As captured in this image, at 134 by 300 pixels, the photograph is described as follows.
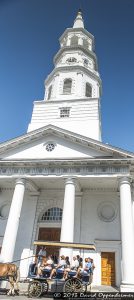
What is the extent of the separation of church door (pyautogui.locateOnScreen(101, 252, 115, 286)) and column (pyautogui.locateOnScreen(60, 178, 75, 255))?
4.03 metres

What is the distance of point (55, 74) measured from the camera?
30109mm

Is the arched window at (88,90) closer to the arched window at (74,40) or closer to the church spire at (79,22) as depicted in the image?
the arched window at (74,40)

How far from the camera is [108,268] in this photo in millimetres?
18125

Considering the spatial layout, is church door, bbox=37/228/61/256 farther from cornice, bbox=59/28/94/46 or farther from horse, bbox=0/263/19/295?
cornice, bbox=59/28/94/46

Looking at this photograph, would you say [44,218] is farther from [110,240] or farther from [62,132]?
[62,132]

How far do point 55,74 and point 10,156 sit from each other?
547 inches

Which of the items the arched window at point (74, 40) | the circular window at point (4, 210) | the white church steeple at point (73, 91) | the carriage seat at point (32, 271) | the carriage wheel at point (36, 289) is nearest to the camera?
the carriage wheel at point (36, 289)

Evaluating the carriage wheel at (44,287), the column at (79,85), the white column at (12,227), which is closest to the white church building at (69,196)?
the white column at (12,227)

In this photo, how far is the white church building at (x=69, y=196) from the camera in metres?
16.9

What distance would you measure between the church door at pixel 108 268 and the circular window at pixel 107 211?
2472mm

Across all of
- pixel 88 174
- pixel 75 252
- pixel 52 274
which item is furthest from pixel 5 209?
pixel 52 274

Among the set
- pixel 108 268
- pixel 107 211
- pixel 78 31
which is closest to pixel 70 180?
pixel 107 211

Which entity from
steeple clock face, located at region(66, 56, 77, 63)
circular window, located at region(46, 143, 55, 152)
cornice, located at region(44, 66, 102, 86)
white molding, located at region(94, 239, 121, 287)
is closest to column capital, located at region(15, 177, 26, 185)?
circular window, located at region(46, 143, 55, 152)

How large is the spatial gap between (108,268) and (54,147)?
31.3ft
